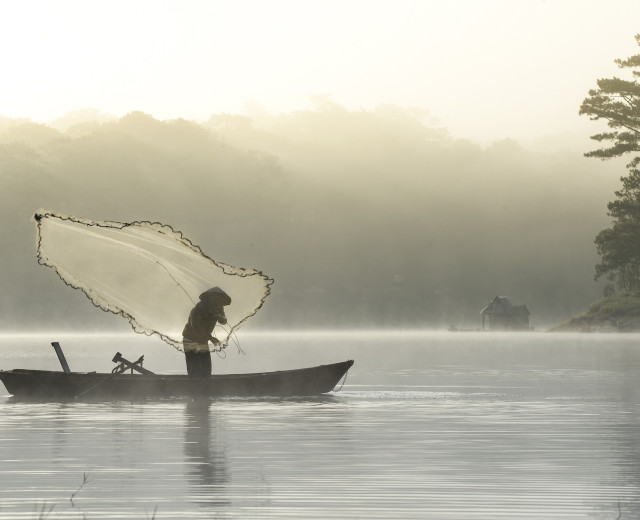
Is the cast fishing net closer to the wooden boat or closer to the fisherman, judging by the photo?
the fisherman

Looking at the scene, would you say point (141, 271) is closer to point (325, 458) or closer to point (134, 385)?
point (134, 385)

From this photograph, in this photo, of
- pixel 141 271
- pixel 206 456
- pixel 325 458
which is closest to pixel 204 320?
pixel 141 271

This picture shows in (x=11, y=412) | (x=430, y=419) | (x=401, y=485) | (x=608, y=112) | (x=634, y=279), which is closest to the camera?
(x=401, y=485)

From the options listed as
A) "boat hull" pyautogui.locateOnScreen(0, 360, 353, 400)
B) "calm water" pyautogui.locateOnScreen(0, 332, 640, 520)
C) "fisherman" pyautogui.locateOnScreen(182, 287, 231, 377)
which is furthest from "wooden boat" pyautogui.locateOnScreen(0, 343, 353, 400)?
"fisherman" pyautogui.locateOnScreen(182, 287, 231, 377)

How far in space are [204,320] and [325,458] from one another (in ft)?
67.2

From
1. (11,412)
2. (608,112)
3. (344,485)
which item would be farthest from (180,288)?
(608,112)

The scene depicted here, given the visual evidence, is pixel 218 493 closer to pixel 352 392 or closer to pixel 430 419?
pixel 430 419

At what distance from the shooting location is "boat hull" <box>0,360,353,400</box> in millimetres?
50938

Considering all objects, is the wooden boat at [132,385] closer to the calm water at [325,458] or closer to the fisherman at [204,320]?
the calm water at [325,458]

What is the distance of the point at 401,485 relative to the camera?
81.4 ft

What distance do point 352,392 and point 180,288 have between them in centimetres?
1430

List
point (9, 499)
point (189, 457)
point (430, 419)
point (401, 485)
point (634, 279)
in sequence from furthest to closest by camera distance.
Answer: point (634, 279) → point (430, 419) → point (189, 457) → point (401, 485) → point (9, 499)

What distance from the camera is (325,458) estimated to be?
3006 centimetres

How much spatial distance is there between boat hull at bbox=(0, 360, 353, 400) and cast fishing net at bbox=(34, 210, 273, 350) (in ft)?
6.49
